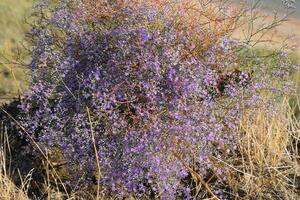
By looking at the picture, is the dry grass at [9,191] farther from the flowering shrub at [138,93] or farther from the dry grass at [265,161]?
the dry grass at [265,161]

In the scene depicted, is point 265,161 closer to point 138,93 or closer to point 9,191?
point 138,93

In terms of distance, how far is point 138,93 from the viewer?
2.92 metres

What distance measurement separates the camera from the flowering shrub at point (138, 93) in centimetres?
285

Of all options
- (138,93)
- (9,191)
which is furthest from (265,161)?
(9,191)

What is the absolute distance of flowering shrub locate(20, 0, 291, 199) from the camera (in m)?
2.85

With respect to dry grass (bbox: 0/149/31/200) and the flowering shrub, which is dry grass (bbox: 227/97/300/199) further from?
dry grass (bbox: 0/149/31/200)

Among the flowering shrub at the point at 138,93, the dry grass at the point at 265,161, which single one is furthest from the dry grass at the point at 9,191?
the dry grass at the point at 265,161

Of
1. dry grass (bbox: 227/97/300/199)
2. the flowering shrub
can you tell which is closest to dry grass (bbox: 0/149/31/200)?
the flowering shrub

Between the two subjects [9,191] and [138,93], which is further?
[9,191]

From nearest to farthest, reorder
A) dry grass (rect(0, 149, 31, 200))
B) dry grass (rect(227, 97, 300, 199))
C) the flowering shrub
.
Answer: the flowering shrub < dry grass (rect(0, 149, 31, 200)) < dry grass (rect(227, 97, 300, 199))

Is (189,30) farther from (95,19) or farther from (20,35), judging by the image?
(20,35)

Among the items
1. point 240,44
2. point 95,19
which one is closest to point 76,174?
point 95,19

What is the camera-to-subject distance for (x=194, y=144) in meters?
2.96

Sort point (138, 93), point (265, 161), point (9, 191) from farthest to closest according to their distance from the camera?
point (265, 161), point (9, 191), point (138, 93)
